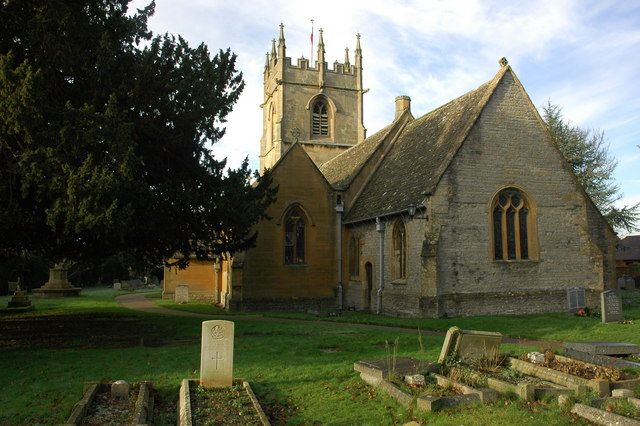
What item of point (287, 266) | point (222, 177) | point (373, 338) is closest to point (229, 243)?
point (222, 177)

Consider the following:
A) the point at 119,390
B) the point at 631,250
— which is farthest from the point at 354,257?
the point at 631,250

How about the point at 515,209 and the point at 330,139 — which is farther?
the point at 330,139

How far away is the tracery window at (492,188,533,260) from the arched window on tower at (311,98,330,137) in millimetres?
22676

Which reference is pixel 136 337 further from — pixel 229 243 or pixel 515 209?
pixel 515 209

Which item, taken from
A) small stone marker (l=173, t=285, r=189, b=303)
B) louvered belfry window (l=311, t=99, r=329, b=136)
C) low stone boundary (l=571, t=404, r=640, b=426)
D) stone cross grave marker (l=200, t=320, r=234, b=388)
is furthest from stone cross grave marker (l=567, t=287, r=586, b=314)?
louvered belfry window (l=311, t=99, r=329, b=136)

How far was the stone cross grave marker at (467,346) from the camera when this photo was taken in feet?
32.2

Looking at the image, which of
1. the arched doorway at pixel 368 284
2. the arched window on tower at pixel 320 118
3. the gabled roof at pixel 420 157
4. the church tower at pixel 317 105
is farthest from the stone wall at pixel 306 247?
the arched window on tower at pixel 320 118

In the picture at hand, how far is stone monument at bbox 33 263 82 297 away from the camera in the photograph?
121 feet

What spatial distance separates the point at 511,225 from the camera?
2150 cm

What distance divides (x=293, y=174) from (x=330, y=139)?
15910 mm

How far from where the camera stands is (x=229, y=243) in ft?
57.8

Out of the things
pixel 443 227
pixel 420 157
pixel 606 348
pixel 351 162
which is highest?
pixel 351 162

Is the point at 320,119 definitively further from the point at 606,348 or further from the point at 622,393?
the point at 622,393

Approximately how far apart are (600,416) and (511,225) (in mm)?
15622
